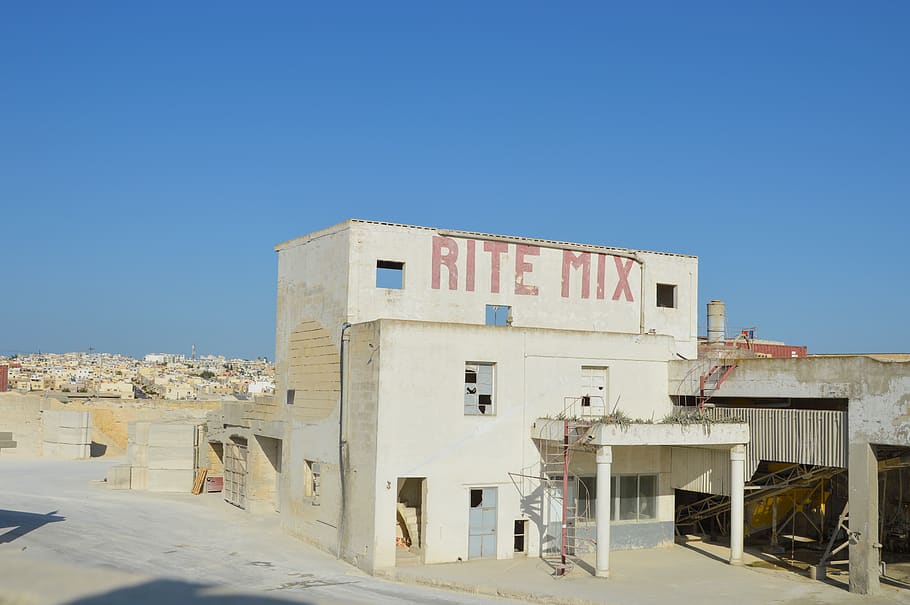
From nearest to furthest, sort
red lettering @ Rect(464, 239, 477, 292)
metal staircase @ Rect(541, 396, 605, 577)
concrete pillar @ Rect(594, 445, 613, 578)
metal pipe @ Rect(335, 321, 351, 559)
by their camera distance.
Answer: concrete pillar @ Rect(594, 445, 613, 578) < metal staircase @ Rect(541, 396, 605, 577) < metal pipe @ Rect(335, 321, 351, 559) < red lettering @ Rect(464, 239, 477, 292)

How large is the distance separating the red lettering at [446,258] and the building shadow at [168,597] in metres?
17.0

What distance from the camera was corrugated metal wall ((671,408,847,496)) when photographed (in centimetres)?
2664

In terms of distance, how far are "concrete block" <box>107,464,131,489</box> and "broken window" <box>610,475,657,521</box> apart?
24.9 m

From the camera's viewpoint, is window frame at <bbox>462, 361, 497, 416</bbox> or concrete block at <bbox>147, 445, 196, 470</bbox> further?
concrete block at <bbox>147, 445, 196, 470</bbox>

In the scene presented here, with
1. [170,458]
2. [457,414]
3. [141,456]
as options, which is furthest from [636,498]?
[141,456]

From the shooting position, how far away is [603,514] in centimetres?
2723

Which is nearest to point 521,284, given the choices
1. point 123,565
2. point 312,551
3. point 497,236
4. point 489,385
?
point 497,236

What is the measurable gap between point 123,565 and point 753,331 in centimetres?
2435

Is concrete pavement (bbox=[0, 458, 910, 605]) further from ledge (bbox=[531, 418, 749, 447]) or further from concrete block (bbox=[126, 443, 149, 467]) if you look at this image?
concrete block (bbox=[126, 443, 149, 467])

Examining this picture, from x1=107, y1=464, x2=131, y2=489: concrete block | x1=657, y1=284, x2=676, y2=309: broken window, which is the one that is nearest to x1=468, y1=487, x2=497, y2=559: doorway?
x1=657, y1=284, x2=676, y2=309: broken window

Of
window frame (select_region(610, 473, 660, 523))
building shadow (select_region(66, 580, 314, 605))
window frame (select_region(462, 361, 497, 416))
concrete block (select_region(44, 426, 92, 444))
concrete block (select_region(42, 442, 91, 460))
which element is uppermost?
window frame (select_region(462, 361, 497, 416))

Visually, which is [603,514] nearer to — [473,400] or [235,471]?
[473,400]

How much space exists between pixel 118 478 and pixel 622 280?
85.2 feet

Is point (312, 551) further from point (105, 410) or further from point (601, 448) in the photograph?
point (105, 410)
